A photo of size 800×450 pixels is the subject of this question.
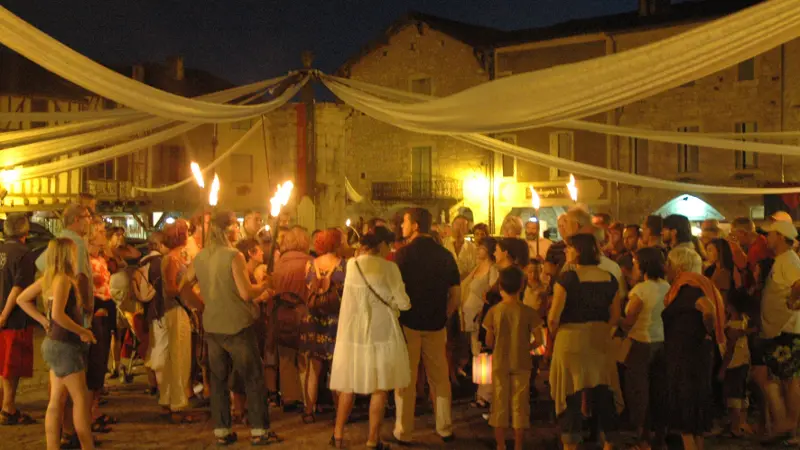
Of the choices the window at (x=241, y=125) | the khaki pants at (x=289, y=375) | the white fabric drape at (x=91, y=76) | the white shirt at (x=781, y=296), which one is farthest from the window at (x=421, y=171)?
the white fabric drape at (x=91, y=76)

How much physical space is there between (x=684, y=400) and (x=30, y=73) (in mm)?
31261

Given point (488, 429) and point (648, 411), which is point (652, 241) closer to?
point (648, 411)

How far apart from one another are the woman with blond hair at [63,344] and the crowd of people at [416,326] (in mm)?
15

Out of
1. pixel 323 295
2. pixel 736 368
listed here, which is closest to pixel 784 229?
pixel 736 368

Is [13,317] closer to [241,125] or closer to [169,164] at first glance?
[169,164]

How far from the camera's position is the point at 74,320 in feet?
19.3

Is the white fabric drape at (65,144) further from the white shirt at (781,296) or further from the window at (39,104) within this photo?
the window at (39,104)

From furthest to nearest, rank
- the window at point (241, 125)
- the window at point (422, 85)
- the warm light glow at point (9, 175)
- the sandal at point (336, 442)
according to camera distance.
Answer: the window at point (241, 125) < the window at point (422, 85) < the sandal at point (336, 442) < the warm light glow at point (9, 175)

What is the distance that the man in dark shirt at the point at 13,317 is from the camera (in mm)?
6973

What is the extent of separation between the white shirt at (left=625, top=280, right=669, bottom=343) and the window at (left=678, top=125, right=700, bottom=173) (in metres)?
24.1

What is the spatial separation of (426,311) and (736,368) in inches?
115

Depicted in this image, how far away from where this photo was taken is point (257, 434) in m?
6.54

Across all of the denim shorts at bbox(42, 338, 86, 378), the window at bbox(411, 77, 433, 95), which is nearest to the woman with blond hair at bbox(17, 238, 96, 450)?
the denim shorts at bbox(42, 338, 86, 378)

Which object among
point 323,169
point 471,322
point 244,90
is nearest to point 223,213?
point 244,90
